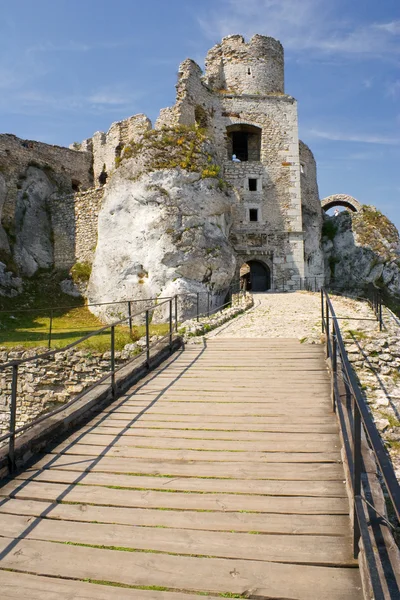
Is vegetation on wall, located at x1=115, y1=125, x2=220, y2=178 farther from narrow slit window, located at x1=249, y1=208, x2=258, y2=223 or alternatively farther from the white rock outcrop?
narrow slit window, located at x1=249, y1=208, x2=258, y2=223

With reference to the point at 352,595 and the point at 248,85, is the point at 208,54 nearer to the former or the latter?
the point at 248,85

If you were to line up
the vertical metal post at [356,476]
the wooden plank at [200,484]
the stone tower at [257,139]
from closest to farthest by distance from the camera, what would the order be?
1. the vertical metal post at [356,476]
2. the wooden plank at [200,484]
3. the stone tower at [257,139]

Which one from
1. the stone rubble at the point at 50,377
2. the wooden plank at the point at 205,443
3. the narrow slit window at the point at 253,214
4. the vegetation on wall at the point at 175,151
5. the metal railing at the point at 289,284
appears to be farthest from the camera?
the narrow slit window at the point at 253,214

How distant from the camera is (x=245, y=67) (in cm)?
2402

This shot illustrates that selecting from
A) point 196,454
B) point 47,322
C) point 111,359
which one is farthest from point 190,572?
point 47,322

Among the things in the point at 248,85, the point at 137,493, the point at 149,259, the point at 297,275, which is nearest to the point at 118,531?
the point at 137,493

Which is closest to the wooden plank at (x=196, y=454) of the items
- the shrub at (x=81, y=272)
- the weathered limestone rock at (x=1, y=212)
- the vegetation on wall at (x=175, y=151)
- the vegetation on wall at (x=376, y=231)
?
the vegetation on wall at (x=175, y=151)

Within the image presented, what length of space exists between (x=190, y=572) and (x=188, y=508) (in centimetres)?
60

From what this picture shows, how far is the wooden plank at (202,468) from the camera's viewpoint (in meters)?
3.27

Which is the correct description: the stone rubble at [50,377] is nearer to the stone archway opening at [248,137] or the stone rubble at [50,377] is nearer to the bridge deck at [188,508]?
the bridge deck at [188,508]

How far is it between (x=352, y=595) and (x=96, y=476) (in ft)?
6.80

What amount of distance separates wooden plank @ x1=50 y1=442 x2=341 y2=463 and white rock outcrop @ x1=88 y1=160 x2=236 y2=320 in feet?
35.5

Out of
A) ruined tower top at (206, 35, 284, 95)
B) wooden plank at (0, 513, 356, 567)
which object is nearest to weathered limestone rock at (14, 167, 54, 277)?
ruined tower top at (206, 35, 284, 95)

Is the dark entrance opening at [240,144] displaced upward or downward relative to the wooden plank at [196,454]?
upward
